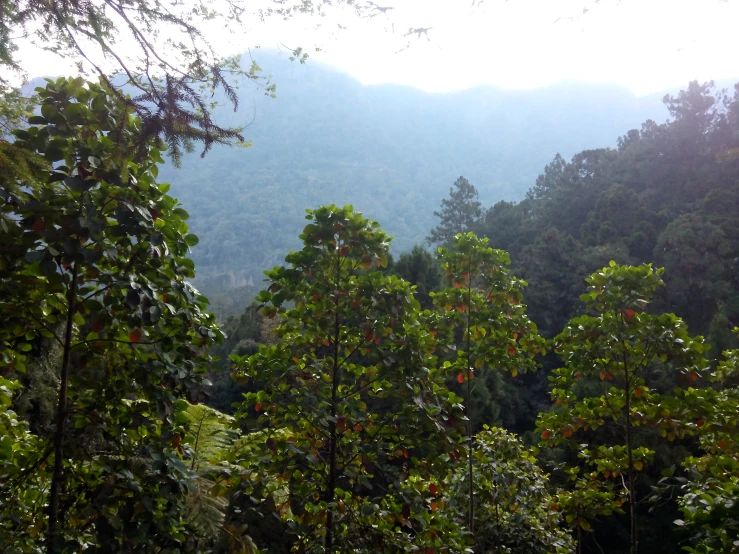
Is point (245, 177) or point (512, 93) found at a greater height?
point (512, 93)

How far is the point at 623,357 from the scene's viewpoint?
372 centimetres

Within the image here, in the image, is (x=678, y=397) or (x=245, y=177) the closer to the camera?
(x=678, y=397)

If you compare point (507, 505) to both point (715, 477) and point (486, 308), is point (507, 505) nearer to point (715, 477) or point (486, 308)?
point (486, 308)

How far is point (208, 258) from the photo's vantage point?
2131 inches

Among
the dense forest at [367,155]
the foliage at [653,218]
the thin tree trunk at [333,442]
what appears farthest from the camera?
the dense forest at [367,155]

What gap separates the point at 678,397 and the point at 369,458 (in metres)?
1.98

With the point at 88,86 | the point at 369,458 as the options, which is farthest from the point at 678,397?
the point at 88,86

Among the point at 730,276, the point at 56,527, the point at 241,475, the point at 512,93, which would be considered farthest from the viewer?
the point at 512,93

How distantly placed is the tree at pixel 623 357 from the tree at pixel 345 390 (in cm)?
108

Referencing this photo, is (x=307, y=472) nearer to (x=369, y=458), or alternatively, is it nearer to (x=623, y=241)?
(x=369, y=458)

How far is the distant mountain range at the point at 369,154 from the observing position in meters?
57.0

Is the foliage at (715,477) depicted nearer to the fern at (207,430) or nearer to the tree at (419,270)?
the fern at (207,430)

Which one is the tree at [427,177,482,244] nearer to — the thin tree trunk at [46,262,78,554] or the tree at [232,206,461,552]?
the tree at [232,206,461,552]

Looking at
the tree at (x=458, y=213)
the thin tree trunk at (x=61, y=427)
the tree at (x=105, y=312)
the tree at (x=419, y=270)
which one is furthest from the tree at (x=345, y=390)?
the tree at (x=458, y=213)
